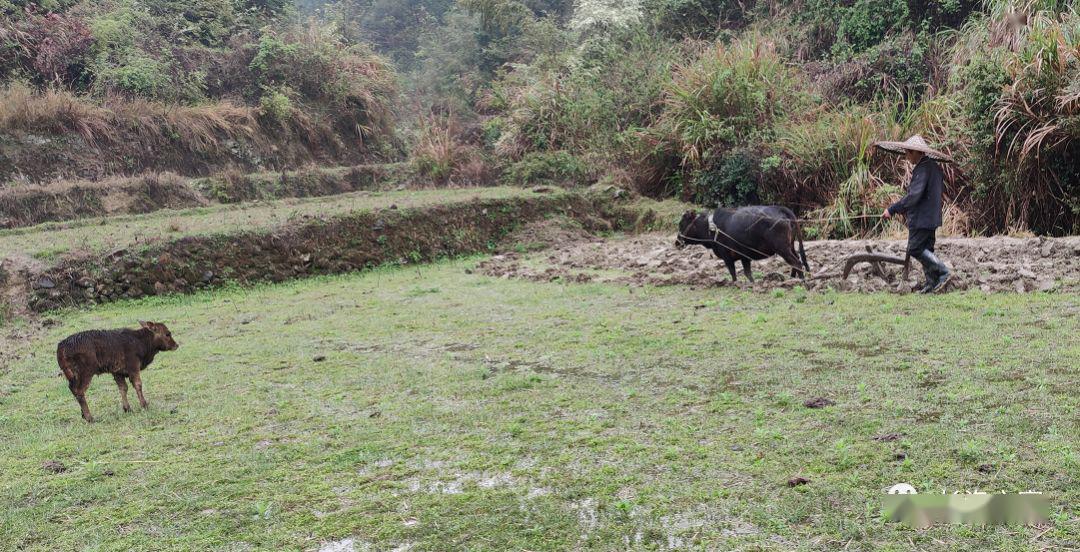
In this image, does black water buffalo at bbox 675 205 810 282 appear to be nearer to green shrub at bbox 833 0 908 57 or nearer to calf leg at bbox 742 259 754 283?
calf leg at bbox 742 259 754 283

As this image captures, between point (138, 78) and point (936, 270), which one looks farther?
point (138, 78)

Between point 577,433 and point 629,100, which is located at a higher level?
point 629,100

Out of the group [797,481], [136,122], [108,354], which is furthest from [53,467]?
[136,122]

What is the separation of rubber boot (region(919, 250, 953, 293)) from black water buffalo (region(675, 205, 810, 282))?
140 cm

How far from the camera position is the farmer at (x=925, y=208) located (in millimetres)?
7461

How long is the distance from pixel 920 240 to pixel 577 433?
478 cm

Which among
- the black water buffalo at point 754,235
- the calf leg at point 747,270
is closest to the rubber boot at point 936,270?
the black water buffalo at point 754,235

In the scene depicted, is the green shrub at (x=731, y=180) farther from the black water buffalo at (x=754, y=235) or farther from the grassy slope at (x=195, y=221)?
the black water buffalo at (x=754, y=235)

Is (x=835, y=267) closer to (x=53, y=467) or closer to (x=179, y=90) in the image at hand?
(x=53, y=467)

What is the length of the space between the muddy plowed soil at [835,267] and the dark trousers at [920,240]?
0.37 meters

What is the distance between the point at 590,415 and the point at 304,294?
751cm

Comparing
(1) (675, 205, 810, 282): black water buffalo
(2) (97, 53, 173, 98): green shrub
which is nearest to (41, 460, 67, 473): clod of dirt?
(1) (675, 205, 810, 282): black water buffalo

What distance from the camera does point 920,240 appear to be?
7516 millimetres

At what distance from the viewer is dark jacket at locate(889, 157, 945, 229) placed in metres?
7.45
